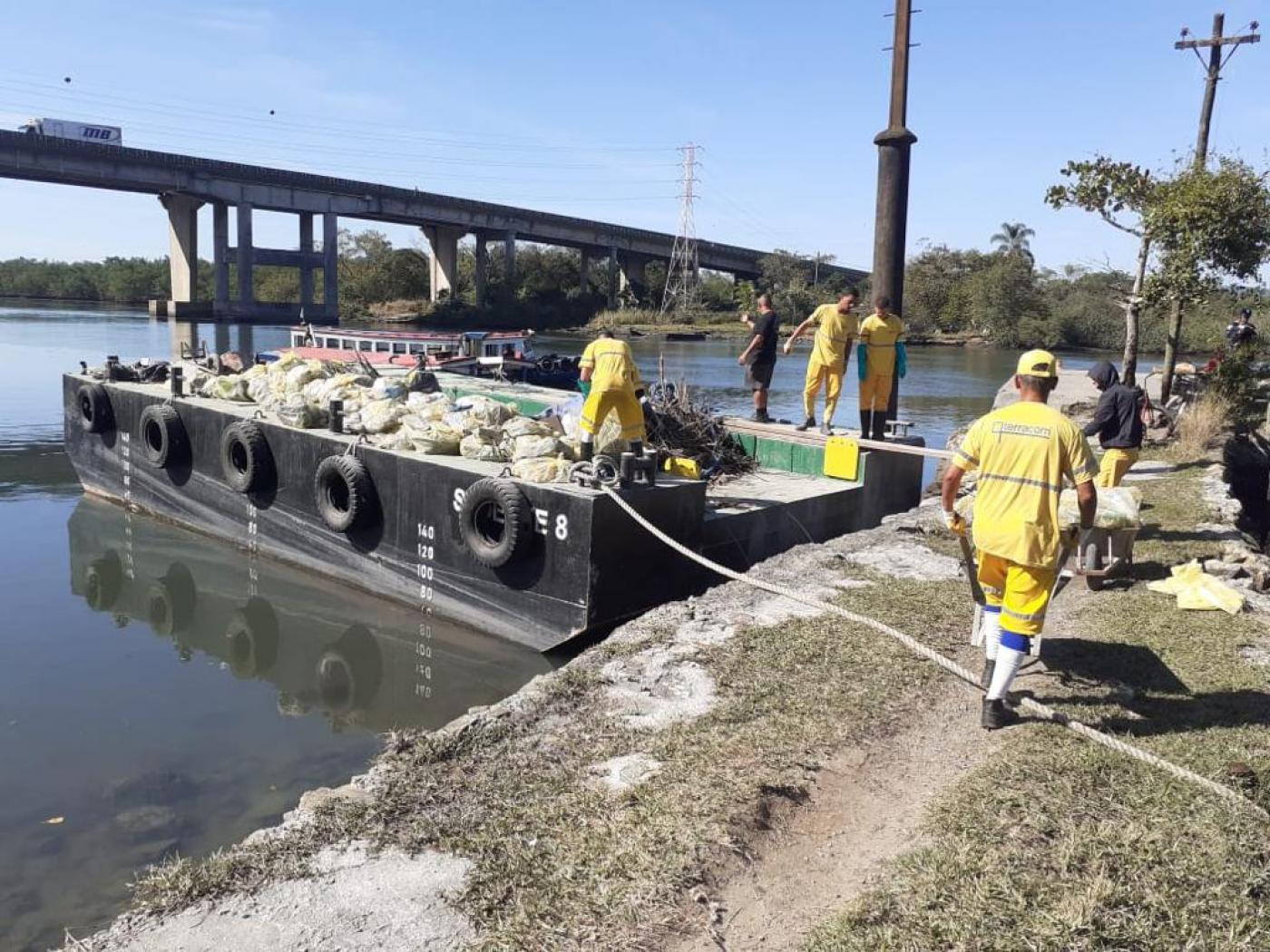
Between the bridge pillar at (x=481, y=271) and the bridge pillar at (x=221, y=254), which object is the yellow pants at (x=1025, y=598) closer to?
the bridge pillar at (x=221, y=254)

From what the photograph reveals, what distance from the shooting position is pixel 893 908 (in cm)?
318

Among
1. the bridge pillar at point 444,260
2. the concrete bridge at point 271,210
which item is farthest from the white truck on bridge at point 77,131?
the bridge pillar at point 444,260

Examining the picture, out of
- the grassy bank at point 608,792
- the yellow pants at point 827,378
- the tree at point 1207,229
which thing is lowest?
the grassy bank at point 608,792

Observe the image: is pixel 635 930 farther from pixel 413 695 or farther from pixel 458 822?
pixel 413 695

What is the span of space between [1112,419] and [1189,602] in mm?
2106

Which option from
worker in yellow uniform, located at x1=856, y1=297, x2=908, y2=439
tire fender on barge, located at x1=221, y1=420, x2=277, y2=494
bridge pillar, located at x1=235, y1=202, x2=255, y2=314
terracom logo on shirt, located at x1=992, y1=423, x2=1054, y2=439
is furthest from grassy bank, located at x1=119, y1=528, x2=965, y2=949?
bridge pillar, located at x1=235, y1=202, x2=255, y2=314

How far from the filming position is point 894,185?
11.9 meters

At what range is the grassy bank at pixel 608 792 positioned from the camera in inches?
133

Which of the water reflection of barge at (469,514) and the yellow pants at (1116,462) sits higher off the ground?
the yellow pants at (1116,462)

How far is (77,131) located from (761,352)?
59279 millimetres

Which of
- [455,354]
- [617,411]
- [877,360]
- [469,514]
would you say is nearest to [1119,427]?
[877,360]

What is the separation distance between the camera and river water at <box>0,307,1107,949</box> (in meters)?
5.54

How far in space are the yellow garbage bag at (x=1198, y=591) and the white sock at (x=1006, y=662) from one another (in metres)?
2.65

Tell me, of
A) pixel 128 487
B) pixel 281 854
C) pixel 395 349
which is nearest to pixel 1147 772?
pixel 281 854
